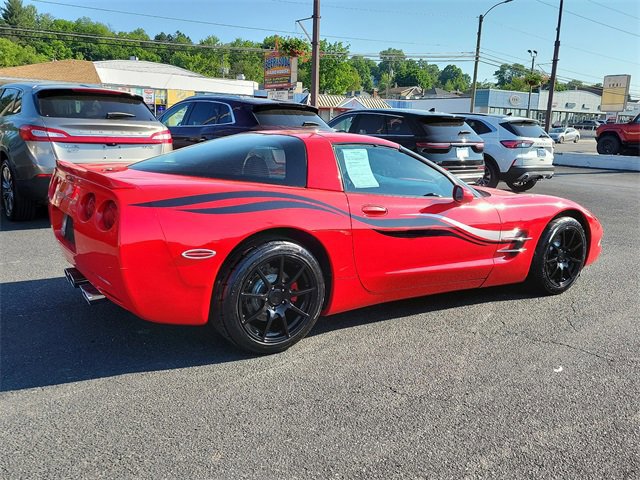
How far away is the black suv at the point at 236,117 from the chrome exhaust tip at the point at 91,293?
510cm

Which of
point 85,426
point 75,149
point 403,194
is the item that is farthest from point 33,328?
point 75,149

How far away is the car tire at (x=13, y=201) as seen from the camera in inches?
259

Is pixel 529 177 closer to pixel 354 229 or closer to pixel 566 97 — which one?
pixel 354 229

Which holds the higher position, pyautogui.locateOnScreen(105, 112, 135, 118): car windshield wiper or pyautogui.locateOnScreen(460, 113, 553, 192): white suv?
pyautogui.locateOnScreen(105, 112, 135, 118): car windshield wiper

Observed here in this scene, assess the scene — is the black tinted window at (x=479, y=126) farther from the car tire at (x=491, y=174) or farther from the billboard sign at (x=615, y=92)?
the billboard sign at (x=615, y=92)

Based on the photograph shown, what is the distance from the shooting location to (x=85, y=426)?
2.56 m

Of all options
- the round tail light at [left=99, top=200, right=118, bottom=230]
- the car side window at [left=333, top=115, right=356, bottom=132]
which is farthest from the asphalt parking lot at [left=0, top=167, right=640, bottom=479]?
the car side window at [left=333, top=115, right=356, bottom=132]

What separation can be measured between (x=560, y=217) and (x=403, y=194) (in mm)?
1716

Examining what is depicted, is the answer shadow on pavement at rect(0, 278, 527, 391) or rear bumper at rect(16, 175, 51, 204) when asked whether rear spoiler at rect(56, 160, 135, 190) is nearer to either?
shadow on pavement at rect(0, 278, 527, 391)

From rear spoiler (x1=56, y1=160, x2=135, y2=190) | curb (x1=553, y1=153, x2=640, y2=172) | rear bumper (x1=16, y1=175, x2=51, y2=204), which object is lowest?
curb (x1=553, y1=153, x2=640, y2=172)

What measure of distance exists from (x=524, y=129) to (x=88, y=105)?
8.65 meters

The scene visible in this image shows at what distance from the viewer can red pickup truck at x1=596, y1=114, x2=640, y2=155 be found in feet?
70.3

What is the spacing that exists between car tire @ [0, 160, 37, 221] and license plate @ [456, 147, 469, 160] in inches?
251

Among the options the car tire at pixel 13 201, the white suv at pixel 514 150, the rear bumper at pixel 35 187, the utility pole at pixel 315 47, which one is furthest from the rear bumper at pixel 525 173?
the utility pole at pixel 315 47
